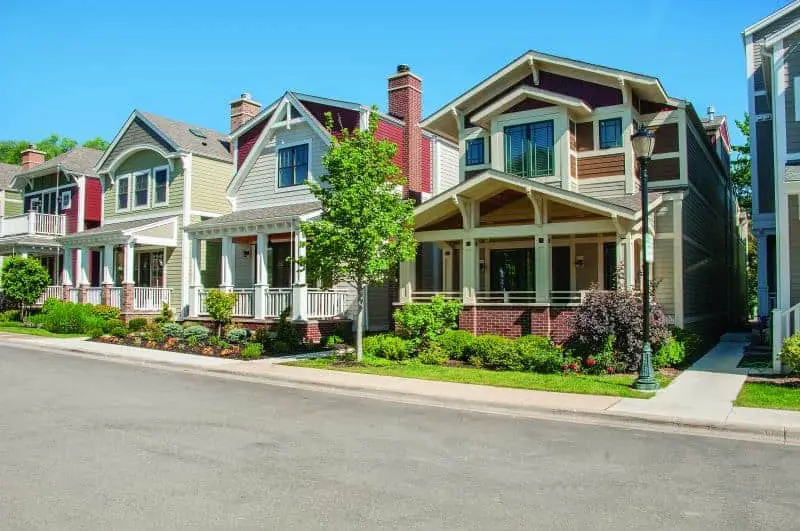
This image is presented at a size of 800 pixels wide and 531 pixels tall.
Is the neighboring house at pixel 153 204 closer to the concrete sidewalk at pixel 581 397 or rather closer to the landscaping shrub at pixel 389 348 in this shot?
the concrete sidewalk at pixel 581 397

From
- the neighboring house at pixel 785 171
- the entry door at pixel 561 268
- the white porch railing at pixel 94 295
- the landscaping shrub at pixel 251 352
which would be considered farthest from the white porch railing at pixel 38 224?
the neighboring house at pixel 785 171

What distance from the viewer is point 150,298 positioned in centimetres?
2658

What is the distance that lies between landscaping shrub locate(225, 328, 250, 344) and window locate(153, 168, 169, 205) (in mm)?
9634

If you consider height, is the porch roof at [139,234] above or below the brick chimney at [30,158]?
below

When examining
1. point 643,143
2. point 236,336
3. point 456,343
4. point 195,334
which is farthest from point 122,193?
point 643,143

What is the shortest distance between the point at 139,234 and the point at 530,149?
51.2 ft

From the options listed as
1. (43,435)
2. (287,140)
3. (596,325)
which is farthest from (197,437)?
(287,140)

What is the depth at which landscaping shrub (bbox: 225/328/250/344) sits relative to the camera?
20578 millimetres

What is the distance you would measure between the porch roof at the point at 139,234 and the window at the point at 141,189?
934 mm

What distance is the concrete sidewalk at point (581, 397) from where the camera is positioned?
31.8 feet

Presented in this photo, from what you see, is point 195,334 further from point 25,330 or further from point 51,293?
point 51,293

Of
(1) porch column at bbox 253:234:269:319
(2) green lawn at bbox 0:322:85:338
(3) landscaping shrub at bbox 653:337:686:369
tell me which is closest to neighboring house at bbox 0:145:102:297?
(2) green lawn at bbox 0:322:85:338

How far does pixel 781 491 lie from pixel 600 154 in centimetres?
1374

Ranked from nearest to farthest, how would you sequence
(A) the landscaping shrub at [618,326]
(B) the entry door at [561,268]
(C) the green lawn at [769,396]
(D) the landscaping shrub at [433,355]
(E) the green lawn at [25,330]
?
(C) the green lawn at [769,396]
(A) the landscaping shrub at [618,326]
(D) the landscaping shrub at [433,355]
(B) the entry door at [561,268]
(E) the green lawn at [25,330]
